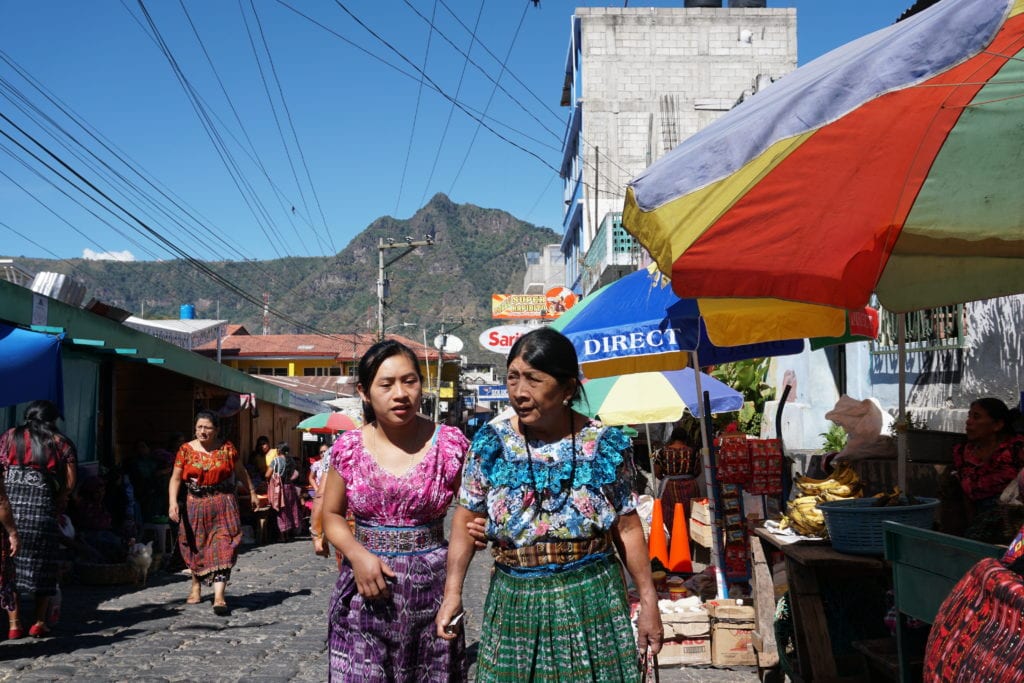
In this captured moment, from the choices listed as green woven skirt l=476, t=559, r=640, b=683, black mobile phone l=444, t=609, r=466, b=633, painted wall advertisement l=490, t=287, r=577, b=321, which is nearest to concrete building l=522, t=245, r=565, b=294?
painted wall advertisement l=490, t=287, r=577, b=321

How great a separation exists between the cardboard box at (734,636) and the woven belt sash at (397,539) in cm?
298

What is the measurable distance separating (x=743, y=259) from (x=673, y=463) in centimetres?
833

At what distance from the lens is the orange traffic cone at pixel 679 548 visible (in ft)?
28.2

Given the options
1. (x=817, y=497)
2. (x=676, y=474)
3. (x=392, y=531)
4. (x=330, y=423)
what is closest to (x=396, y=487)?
(x=392, y=531)

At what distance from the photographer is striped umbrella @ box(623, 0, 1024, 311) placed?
126 inches

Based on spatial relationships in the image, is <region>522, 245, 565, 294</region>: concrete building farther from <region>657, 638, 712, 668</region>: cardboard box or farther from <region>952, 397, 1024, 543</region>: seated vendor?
<region>952, 397, 1024, 543</region>: seated vendor

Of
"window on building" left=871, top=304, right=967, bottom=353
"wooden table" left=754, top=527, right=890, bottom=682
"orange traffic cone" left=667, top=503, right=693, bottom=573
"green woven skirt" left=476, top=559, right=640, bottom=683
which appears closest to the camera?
"green woven skirt" left=476, top=559, right=640, bottom=683

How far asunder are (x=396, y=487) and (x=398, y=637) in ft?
1.99

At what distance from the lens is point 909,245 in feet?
12.7

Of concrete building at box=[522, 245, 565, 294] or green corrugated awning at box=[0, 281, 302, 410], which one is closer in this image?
green corrugated awning at box=[0, 281, 302, 410]

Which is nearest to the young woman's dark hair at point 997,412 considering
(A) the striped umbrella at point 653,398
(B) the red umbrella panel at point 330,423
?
(A) the striped umbrella at point 653,398

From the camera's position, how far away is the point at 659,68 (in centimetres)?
3541

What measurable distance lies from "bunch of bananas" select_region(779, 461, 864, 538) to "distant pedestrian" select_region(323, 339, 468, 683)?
191 centimetres

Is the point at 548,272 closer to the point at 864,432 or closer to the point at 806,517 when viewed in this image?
the point at 864,432
